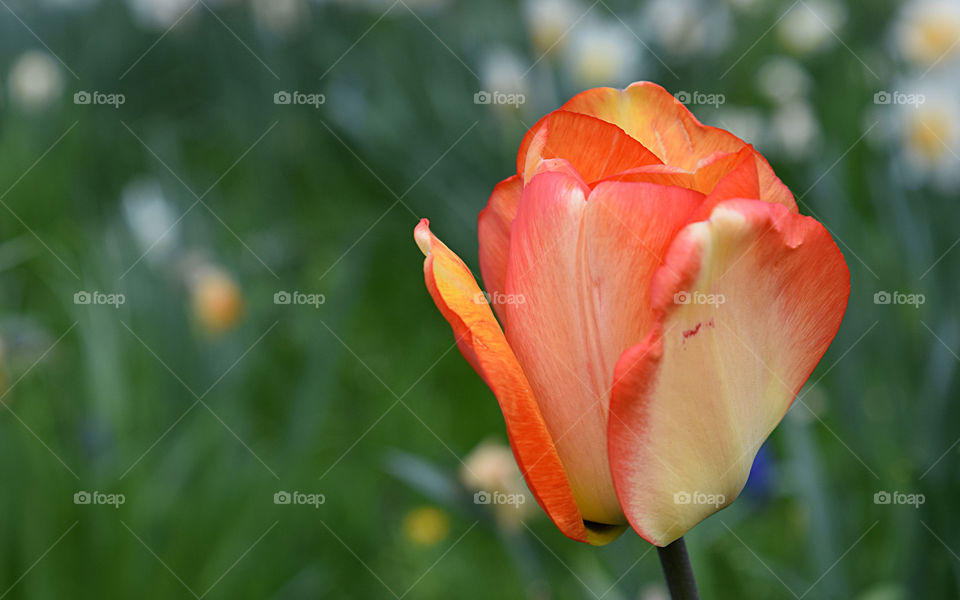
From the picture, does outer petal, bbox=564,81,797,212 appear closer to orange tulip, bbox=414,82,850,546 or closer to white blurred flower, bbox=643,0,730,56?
orange tulip, bbox=414,82,850,546

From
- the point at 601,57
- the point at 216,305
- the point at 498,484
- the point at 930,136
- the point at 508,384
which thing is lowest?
the point at 498,484

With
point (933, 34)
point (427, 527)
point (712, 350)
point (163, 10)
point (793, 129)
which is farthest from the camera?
point (163, 10)

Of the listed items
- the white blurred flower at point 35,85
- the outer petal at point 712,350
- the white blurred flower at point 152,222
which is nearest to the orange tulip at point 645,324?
the outer petal at point 712,350

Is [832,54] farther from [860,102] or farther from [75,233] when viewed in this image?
[75,233]

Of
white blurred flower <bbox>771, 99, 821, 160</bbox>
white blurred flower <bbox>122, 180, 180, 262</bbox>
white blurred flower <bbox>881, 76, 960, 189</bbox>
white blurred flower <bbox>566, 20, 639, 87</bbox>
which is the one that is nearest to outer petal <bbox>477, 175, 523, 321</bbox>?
white blurred flower <bbox>881, 76, 960, 189</bbox>

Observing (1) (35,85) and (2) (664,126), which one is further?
(1) (35,85)

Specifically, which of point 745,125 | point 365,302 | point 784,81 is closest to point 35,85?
point 365,302

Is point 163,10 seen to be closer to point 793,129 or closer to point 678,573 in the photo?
point 793,129
